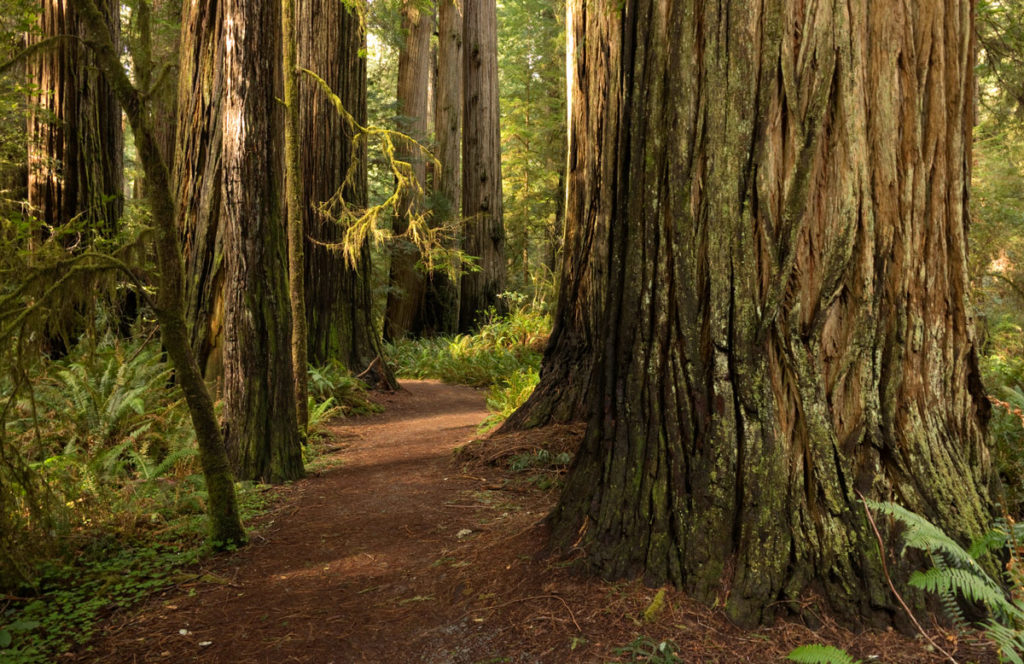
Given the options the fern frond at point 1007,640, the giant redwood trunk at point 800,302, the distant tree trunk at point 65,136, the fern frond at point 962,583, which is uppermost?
the distant tree trunk at point 65,136

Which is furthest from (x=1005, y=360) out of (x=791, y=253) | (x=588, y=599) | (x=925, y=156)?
(x=588, y=599)

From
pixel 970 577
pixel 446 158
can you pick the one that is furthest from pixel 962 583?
pixel 446 158

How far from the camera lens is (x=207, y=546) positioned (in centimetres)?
391

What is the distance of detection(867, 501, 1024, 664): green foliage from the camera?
215 centimetres

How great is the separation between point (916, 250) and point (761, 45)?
1.10 meters

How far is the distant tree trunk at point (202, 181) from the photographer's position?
598cm

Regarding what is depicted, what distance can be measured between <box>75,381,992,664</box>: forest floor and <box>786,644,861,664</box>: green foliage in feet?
0.87

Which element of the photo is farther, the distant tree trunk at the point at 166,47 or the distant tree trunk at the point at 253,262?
the distant tree trunk at the point at 166,47

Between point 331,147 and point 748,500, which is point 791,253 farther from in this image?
point 331,147

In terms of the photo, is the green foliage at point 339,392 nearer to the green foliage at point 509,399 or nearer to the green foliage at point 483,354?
the green foliage at point 509,399

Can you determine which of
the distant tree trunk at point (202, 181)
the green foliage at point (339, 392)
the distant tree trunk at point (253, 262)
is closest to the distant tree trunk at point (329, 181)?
the green foliage at point (339, 392)

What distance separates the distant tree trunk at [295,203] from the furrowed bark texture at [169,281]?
7.96ft

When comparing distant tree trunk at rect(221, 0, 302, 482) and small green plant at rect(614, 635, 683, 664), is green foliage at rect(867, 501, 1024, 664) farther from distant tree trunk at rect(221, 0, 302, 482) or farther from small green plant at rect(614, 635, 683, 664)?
distant tree trunk at rect(221, 0, 302, 482)

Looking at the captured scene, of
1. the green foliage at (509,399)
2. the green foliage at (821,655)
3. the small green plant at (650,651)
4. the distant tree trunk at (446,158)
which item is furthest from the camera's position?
the distant tree trunk at (446,158)
